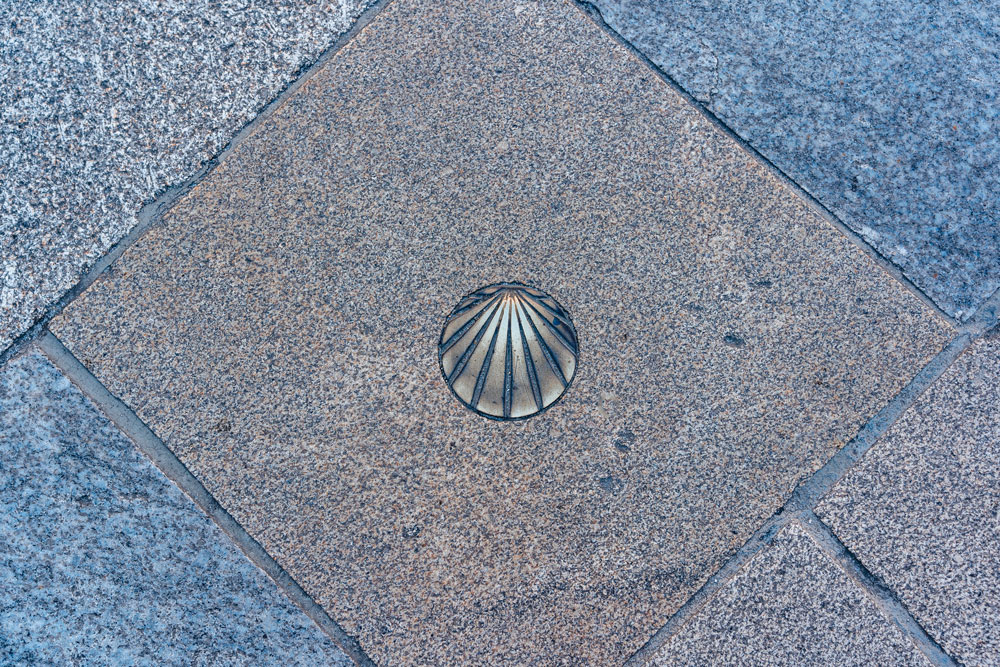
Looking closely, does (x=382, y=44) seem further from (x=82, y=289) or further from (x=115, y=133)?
(x=82, y=289)

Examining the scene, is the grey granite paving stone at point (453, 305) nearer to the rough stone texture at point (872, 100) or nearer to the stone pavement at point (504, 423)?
the stone pavement at point (504, 423)

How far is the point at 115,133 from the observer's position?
2729mm

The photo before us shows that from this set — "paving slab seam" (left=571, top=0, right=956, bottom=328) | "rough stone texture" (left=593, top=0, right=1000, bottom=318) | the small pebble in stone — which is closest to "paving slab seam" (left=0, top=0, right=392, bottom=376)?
"paving slab seam" (left=571, top=0, right=956, bottom=328)

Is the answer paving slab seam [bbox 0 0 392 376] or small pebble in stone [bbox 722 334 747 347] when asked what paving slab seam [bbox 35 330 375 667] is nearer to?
paving slab seam [bbox 0 0 392 376]

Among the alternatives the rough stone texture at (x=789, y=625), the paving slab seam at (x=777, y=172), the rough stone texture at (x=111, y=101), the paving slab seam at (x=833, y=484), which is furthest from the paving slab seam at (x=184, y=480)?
the paving slab seam at (x=777, y=172)

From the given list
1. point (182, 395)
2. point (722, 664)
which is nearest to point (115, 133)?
point (182, 395)

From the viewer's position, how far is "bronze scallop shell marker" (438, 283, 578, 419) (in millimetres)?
2549

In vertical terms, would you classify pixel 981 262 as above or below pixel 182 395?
below

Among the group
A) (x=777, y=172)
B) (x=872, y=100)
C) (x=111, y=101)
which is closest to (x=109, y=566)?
(x=111, y=101)

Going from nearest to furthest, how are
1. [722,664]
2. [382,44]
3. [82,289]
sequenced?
[722,664]
[82,289]
[382,44]

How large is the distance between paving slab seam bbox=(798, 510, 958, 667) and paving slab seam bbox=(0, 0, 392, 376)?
287 cm

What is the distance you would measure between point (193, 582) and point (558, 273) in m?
1.96

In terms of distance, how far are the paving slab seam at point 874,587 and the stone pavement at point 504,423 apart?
10mm

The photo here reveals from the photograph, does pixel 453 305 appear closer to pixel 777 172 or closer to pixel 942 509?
pixel 777 172
